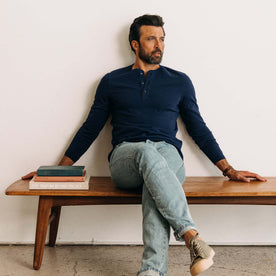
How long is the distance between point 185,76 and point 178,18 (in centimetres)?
40

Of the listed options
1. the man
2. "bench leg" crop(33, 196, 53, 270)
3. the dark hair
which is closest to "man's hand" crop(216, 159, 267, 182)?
the man

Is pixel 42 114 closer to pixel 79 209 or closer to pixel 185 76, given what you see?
pixel 79 209

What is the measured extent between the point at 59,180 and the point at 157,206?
2.00 ft

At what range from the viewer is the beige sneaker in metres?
1.72

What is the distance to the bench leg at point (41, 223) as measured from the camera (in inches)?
85.5

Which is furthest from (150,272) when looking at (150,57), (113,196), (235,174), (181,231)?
(150,57)

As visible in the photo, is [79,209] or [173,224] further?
[79,209]

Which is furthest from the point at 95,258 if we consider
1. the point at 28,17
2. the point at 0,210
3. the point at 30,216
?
the point at 28,17

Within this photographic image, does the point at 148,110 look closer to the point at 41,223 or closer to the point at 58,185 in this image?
the point at 58,185

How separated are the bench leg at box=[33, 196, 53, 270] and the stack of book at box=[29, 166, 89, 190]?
0.08 meters

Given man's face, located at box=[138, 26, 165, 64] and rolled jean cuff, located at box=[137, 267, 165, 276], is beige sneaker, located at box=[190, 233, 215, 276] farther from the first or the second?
man's face, located at box=[138, 26, 165, 64]

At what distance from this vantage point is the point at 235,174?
239 cm

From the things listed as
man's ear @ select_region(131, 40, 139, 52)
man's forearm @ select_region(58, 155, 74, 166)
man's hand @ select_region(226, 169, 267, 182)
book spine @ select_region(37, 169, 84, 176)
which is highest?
man's ear @ select_region(131, 40, 139, 52)

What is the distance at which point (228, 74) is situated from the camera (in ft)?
8.57
